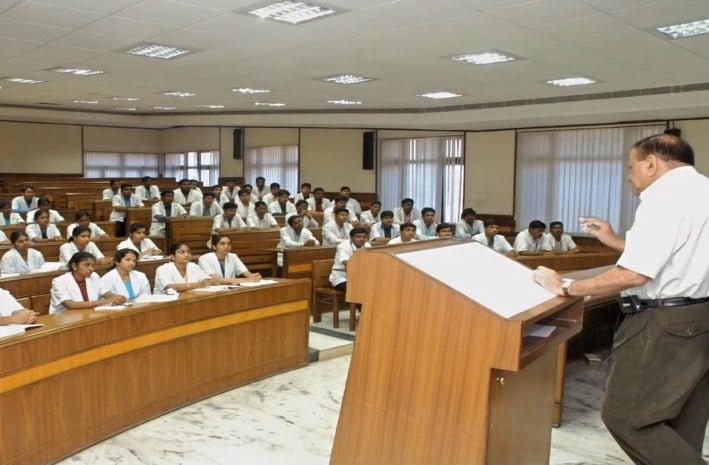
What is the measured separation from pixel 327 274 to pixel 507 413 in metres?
5.30

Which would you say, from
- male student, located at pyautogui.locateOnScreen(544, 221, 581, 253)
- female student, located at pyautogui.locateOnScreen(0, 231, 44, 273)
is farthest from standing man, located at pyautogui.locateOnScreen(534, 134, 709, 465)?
male student, located at pyautogui.locateOnScreen(544, 221, 581, 253)

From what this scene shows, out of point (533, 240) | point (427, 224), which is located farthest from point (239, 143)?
point (533, 240)

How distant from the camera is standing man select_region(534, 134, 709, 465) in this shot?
6.48ft

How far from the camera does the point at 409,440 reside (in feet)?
6.57

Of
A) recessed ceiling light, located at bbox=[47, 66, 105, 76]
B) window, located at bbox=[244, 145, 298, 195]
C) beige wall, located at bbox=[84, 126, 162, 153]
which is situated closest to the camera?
recessed ceiling light, located at bbox=[47, 66, 105, 76]

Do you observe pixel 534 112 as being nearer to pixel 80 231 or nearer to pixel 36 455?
pixel 80 231

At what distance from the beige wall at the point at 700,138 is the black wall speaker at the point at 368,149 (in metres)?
6.42

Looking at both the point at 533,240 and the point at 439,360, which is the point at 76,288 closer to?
the point at 439,360

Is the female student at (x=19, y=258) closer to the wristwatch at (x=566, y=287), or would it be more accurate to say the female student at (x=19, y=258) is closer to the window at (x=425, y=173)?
the wristwatch at (x=566, y=287)

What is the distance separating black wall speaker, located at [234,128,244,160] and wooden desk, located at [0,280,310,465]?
1185 cm

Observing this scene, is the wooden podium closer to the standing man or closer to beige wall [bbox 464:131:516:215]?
the standing man

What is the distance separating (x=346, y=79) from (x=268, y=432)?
5751 millimetres

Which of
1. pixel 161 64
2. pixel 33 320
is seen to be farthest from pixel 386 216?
pixel 33 320

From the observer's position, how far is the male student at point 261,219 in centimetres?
984
